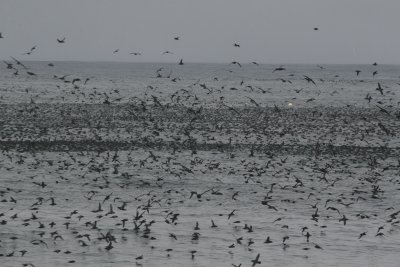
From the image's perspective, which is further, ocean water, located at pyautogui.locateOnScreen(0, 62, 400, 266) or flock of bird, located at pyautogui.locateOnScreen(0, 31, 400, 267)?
flock of bird, located at pyautogui.locateOnScreen(0, 31, 400, 267)

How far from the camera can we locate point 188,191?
3011 centimetres

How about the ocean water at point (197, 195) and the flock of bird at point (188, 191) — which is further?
the flock of bird at point (188, 191)

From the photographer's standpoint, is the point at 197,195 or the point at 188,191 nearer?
the point at 197,195

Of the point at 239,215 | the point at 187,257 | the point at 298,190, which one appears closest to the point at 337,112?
the point at 298,190

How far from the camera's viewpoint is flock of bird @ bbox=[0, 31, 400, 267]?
20688 millimetres

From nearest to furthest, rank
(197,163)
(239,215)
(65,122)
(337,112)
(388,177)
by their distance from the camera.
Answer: (239,215) → (388,177) → (197,163) → (65,122) → (337,112)

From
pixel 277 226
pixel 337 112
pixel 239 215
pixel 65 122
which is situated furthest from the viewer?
pixel 337 112

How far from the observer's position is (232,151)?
42.8 metres

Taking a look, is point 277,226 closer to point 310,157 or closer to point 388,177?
point 388,177

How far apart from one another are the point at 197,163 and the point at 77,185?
30.5 feet

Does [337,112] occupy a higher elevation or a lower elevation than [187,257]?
higher

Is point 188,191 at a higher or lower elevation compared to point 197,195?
lower

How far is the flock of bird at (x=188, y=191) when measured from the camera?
20688 mm

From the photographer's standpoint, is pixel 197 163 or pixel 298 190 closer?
pixel 298 190
